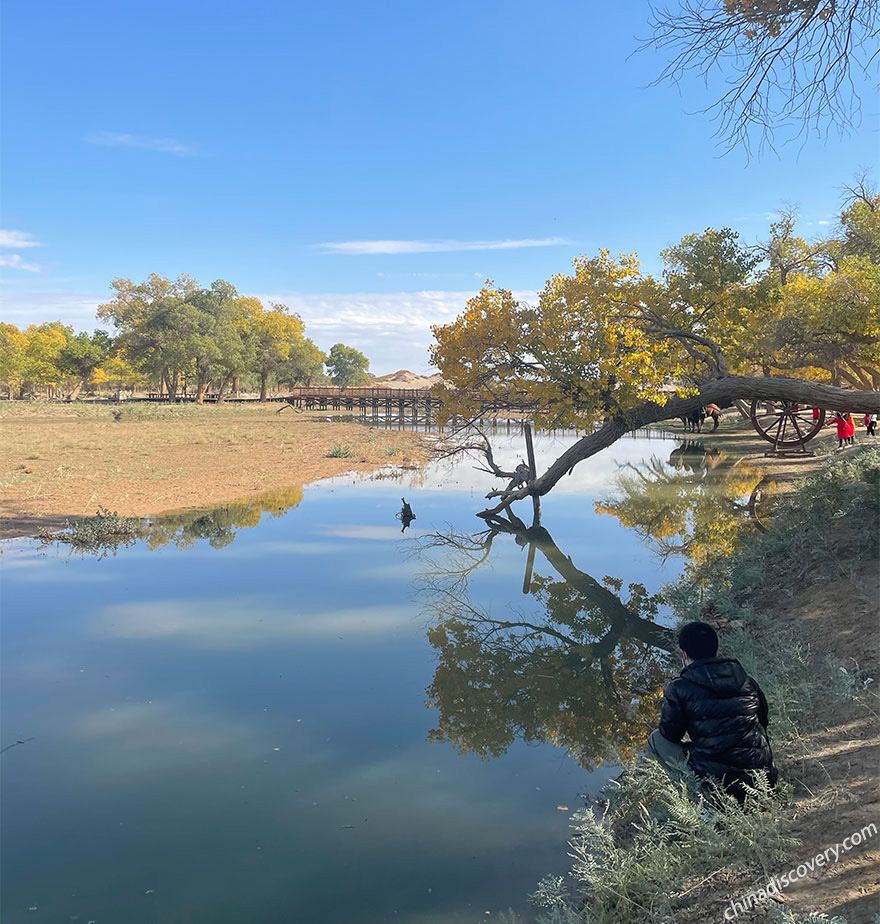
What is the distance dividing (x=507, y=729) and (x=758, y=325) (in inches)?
981

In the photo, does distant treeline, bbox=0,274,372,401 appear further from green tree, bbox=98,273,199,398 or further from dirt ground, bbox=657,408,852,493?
dirt ground, bbox=657,408,852,493

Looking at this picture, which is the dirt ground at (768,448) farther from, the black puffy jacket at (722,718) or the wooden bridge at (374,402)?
the wooden bridge at (374,402)

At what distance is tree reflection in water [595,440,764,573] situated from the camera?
15.1 meters

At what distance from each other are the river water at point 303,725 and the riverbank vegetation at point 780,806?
78 centimetres

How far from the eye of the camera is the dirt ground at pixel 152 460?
18.9 metres

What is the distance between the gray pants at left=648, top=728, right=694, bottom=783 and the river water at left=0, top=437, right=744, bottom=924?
1.27 metres

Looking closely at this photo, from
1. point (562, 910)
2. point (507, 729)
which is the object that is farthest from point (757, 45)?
point (562, 910)

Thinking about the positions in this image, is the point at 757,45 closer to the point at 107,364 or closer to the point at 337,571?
the point at 337,571

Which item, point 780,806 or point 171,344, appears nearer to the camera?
point 780,806

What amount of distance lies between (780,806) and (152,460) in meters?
27.1

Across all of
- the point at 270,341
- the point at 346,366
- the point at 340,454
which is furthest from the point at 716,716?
the point at 346,366

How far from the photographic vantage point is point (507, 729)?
7.21 m

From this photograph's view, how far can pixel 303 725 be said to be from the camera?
715 centimetres

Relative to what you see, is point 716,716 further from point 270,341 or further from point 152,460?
point 270,341
